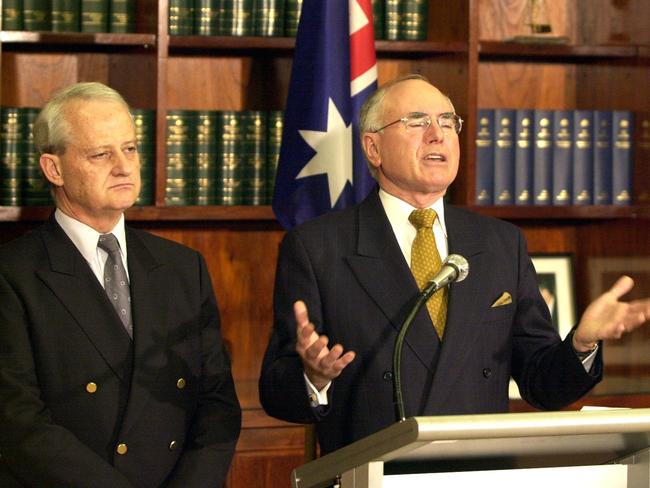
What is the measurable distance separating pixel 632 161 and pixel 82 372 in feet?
7.53

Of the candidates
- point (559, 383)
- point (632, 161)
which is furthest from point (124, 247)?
point (632, 161)

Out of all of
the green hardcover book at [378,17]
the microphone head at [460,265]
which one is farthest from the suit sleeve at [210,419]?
the green hardcover book at [378,17]

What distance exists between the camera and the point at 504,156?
13.6 feet

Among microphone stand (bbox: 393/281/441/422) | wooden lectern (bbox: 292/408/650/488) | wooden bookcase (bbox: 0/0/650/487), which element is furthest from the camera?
wooden bookcase (bbox: 0/0/650/487)

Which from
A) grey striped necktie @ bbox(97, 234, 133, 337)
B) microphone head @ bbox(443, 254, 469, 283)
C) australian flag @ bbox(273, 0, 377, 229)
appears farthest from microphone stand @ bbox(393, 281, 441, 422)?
australian flag @ bbox(273, 0, 377, 229)

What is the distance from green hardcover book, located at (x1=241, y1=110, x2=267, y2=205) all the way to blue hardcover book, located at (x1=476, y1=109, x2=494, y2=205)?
73cm

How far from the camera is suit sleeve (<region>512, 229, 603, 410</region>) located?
2590 mm

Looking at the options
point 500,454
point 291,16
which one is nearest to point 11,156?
point 291,16

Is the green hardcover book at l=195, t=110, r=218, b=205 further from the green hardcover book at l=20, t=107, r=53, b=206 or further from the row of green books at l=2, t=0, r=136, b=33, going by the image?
the green hardcover book at l=20, t=107, r=53, b=206

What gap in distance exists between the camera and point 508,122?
417 centimetres

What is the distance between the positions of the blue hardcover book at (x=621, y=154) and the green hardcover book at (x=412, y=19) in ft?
2.44

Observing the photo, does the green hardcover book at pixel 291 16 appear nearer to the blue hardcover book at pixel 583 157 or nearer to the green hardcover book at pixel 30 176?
the green hardcover book at pixel 30 176

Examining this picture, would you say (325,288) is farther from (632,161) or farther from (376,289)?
(632,161)

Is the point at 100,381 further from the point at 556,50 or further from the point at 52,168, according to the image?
the point at 556,50
